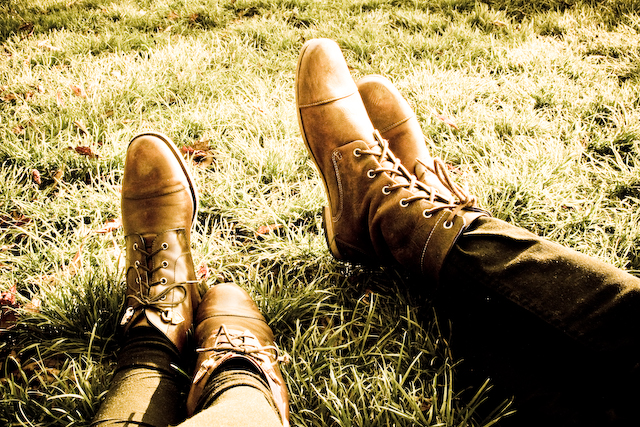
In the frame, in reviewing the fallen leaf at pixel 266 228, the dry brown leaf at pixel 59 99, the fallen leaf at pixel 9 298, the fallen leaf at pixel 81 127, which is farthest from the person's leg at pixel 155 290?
the dry brown leaf at pixel 59 99

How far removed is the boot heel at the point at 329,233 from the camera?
4.99 ft

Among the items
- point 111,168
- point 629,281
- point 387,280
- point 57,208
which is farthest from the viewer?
point 111,168

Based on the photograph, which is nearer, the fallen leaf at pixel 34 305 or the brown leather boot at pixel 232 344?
the brown leather boot at pixel 232 344

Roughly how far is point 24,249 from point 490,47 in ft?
10.1

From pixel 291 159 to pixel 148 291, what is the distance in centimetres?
95

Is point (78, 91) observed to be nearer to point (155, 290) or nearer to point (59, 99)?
point (59, 99)

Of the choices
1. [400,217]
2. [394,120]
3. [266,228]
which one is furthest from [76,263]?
[394,120]

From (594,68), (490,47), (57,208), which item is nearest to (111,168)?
(57,208)

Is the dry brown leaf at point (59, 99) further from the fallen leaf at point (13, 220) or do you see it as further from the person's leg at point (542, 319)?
the person's leg at point (542, 319)

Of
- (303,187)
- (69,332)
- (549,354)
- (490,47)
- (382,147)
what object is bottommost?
(69,332)

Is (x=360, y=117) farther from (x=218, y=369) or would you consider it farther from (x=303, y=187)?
(x=218, y=369)

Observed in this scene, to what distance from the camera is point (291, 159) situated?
6.40ft

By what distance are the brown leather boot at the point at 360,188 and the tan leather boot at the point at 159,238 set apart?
60 centimetres

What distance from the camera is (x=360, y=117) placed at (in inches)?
64.6
